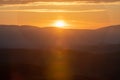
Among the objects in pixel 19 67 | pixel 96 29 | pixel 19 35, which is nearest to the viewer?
pixel 19 67

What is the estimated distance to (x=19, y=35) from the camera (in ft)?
252

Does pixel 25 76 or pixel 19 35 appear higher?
pixel 25 76

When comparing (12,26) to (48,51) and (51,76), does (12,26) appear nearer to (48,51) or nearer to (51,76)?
(48,51)

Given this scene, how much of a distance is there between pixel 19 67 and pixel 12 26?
35411 millimetres

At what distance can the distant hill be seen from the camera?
65.6 metres

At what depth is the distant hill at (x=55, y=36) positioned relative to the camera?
215 feet

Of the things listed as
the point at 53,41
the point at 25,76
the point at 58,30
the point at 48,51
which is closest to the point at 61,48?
the point at 48,51

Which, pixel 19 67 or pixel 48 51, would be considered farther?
pixel 48 51

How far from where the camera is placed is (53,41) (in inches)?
2628

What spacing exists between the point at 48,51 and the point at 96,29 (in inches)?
707

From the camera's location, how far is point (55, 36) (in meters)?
70.7

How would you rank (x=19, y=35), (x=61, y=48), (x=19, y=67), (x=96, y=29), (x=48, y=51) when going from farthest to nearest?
(x=19, y=35)
(x=96, y=29)
(x=61, y=48)
(x=48, y=51)
(x=19, y=67)

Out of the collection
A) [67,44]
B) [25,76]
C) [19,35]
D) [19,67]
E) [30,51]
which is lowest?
[19,35]

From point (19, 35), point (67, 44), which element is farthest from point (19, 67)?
point (19, 35)
